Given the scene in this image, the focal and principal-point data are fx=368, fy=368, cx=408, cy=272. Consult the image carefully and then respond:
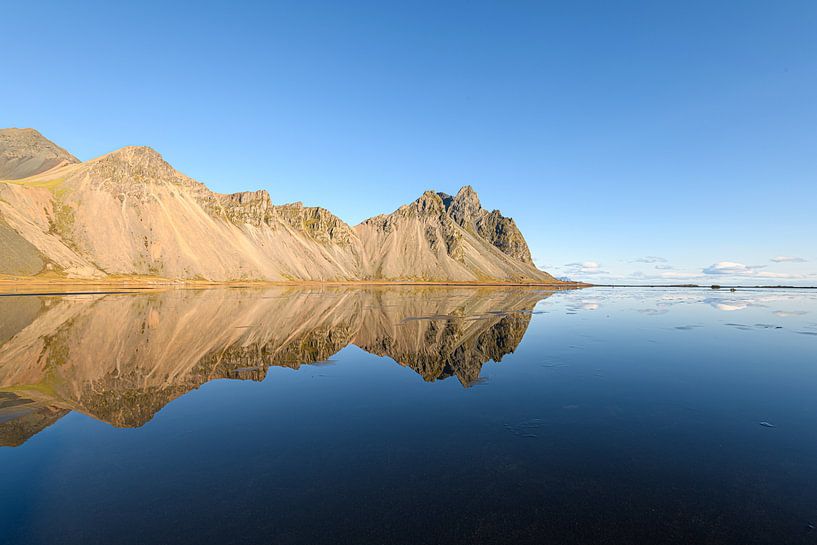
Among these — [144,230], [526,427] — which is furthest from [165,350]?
[144,230]

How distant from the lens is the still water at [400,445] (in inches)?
279

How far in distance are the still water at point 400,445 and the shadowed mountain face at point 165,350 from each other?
18cm

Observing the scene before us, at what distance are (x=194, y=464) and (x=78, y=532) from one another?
274 centimetres

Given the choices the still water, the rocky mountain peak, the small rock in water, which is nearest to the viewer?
the still water

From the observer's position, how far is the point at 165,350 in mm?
21984

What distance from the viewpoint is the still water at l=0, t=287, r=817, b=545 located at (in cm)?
709

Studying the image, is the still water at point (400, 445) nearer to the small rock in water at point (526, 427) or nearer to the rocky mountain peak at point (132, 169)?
the small rock in water at point (526, 427)

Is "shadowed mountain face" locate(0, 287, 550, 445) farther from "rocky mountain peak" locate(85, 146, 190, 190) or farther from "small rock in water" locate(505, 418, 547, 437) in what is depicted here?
"rocky mountain peak" locate(85, 146, 190, 190)

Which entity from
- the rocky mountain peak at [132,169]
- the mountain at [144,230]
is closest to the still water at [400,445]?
the mountain at [144,230]

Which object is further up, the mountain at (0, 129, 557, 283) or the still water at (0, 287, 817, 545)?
the mountain at (0, 129, 557, 283)

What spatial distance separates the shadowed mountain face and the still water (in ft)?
0.60

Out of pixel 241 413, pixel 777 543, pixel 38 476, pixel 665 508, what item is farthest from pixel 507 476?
pixel 38 476

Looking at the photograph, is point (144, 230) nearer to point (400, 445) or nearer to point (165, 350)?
point (165, 350)

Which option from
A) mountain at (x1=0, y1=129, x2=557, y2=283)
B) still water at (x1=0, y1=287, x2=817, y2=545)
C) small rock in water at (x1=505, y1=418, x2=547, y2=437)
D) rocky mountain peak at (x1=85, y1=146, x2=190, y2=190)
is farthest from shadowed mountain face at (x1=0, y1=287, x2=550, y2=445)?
rocky mountain peak at (x1=85, y1=146, x2=190, y2=190)
